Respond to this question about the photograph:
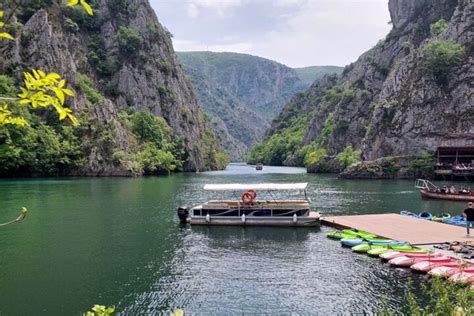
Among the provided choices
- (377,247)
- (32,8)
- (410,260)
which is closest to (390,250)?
(377,247)

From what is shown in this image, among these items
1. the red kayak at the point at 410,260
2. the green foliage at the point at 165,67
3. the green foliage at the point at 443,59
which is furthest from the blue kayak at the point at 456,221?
the green foliage at the point at 165,67

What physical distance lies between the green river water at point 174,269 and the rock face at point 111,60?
9891 cm

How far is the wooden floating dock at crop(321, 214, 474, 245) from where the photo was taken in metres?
40.6

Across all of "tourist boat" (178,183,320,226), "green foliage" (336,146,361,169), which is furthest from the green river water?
"green foliage" (336,146,361,169)

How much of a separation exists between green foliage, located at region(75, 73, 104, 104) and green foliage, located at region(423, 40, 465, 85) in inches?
4413

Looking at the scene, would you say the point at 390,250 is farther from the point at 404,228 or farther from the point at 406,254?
the point at 404,228

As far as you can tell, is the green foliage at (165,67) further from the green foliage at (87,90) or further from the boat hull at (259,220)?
the boat hull at (259,220)

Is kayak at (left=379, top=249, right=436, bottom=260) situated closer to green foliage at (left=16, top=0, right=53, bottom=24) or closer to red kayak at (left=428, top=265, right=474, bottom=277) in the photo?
red kayak at (left=428, top=265, right=474, bottom=277)

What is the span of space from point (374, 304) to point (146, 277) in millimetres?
14923

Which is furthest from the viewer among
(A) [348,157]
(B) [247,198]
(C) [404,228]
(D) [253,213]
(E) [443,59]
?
(A) [348,157]

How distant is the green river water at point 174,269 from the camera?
2519 cm

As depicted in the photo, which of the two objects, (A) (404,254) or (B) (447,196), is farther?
(B) (447,196)

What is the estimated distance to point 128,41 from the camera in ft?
613

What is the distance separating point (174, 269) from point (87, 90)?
461ft
